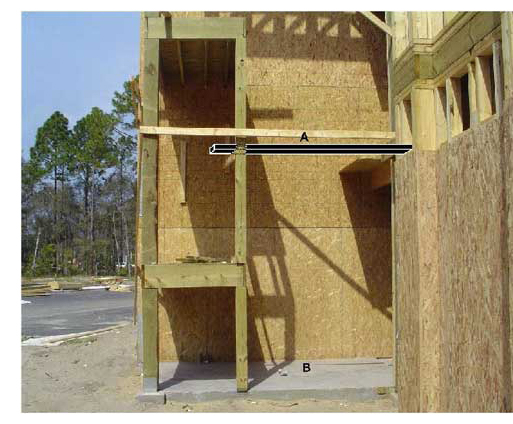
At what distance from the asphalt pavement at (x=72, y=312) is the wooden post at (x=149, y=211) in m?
7.65

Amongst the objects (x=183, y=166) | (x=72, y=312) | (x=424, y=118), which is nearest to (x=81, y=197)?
(x=72, y=312)

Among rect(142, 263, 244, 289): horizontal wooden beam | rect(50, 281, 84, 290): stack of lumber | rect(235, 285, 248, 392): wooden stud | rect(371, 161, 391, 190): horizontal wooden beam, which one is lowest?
rect(50, 281, 84, 290): stack of lumber

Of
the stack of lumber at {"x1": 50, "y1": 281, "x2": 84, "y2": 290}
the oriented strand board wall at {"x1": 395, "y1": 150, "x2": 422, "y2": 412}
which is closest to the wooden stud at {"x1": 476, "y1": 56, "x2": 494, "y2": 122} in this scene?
the oriented strand board wall at {"x1": 395, "y1": 150, "x2": 422, "y2": 412}

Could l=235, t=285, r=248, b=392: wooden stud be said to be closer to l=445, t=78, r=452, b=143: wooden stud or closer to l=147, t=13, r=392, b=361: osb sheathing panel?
l=147, t=13, r=392, b=361: osb sheathing panel

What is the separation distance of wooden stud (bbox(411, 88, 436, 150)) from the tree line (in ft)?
99.4

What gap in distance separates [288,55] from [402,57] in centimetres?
346

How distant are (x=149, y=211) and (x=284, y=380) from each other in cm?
374

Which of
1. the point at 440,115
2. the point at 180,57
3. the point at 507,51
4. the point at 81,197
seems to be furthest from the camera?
the point at 81,197

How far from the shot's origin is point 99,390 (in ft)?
31.7

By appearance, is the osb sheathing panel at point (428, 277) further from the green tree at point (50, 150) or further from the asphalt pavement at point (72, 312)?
the green tree at point (50, 150)

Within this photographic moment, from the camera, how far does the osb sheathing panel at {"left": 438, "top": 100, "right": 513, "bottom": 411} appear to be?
5.53m

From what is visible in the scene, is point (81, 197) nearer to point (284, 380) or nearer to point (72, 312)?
point (72, 312)

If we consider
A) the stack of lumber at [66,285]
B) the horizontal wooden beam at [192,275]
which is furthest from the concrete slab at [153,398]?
the stack of lumber at [66,285]

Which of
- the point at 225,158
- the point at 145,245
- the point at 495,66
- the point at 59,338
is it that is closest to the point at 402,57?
the point at 495,66
